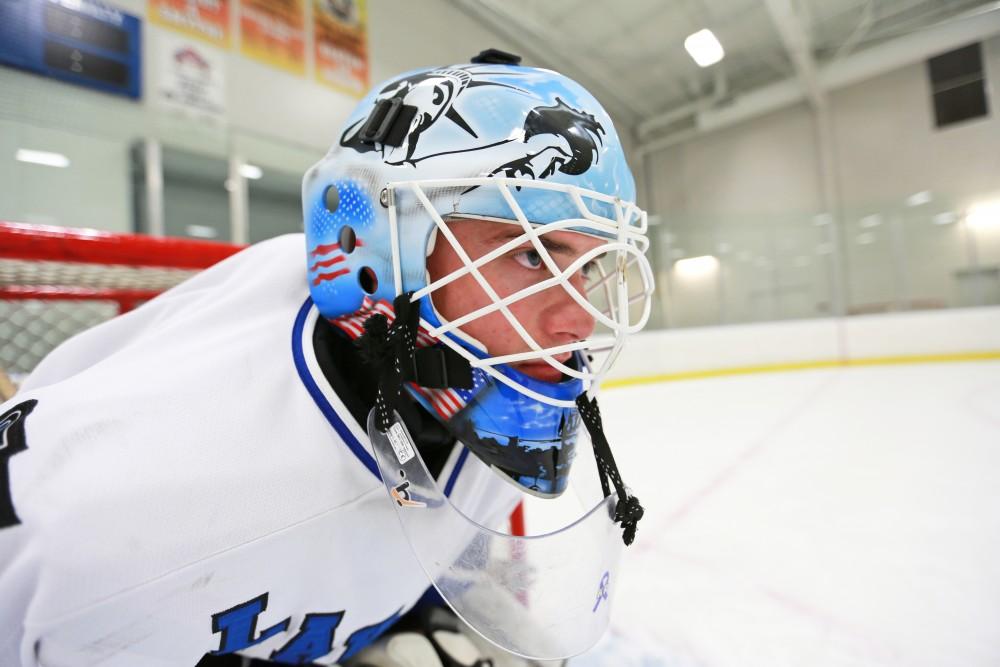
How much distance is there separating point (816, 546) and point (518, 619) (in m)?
0.93

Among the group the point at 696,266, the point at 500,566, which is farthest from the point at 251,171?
the point at 696,266

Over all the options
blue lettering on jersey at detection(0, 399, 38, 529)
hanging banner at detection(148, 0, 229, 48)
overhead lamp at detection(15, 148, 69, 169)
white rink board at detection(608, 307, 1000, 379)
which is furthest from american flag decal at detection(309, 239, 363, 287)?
white rink board at detection(608, 307, 1000, 379)

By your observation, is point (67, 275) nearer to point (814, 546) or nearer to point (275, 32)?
point (814, 546)

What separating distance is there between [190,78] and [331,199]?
373cm

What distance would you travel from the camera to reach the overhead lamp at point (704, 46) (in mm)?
5230

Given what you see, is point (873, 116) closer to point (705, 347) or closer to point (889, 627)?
point (705, 347)

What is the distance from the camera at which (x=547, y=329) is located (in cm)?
53

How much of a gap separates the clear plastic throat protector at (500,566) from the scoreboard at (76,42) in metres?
3.49

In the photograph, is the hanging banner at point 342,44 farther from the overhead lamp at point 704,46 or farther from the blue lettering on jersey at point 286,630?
the blue lettering on jersey at point 286,630

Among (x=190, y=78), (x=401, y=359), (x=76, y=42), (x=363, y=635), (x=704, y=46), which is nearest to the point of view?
(x=401, y=359)

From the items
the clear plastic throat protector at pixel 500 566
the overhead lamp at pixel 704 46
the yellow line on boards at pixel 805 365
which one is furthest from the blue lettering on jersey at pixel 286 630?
the overhead lamp at pixel 704 46

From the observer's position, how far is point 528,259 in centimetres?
52

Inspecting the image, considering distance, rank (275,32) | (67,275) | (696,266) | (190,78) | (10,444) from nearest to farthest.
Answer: (10,444) < (67,275) < (190,78) < (275,32) < (696,266)

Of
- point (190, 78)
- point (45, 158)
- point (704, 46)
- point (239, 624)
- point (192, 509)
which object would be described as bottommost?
point (239, 624)
